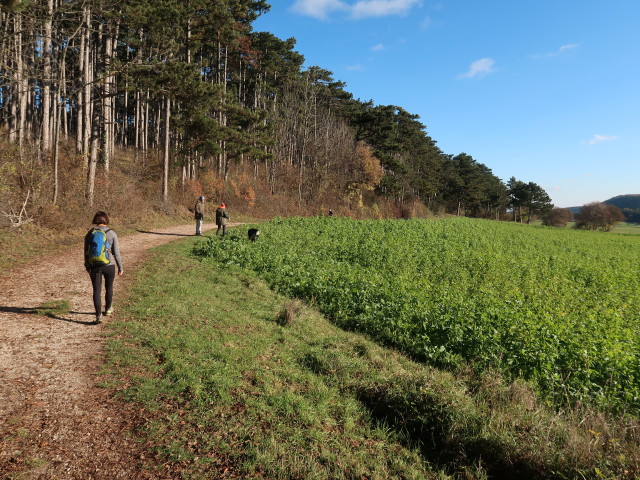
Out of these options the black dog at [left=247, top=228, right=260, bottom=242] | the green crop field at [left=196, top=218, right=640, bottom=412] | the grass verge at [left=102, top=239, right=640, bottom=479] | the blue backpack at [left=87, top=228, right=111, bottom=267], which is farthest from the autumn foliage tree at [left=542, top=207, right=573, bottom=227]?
the blue backpack at [left=87, top=228, right=111, bottom=267]

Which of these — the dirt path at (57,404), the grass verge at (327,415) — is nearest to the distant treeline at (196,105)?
the dirt path at (57,404)

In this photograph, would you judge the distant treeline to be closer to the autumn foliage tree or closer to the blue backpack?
the blue backpack

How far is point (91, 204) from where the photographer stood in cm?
1819

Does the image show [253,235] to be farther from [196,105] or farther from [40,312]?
[196,105]

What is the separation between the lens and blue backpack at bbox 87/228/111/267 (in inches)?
266

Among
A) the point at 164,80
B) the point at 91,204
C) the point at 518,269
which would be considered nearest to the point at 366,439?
the point at 518,269

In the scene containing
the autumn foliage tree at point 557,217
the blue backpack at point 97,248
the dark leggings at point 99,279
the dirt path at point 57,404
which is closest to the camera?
the dirt path at point 57,404

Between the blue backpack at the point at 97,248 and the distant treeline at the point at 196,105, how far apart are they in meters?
5.66

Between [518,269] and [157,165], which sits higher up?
[157,165]

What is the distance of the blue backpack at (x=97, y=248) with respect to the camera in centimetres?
676

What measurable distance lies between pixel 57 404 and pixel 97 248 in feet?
10.4

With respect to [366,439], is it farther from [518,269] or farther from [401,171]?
[401,171]

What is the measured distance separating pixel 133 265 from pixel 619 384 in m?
13.4

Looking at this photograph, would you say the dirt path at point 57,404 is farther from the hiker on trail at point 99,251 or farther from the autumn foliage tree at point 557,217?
the autumn foliage tree at point 557,217
